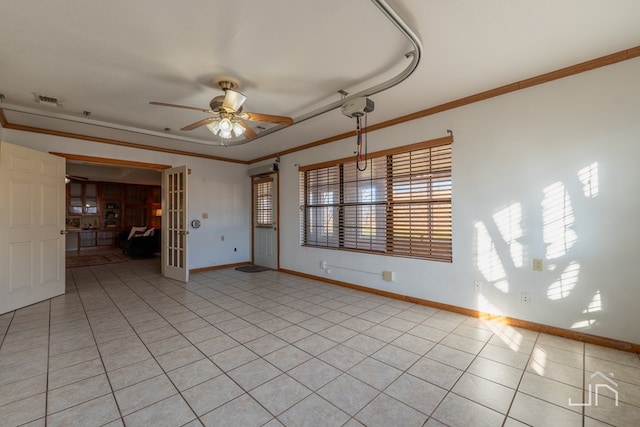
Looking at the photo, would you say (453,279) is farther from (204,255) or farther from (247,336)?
(204,255)

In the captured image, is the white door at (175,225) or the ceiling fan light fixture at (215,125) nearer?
the ceiling fan light fixture at (215,125)

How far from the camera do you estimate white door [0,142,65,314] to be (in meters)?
3.50

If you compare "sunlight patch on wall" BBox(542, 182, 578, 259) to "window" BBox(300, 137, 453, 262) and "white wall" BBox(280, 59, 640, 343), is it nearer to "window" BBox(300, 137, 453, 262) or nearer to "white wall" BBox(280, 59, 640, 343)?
"white wall" BBox(280, 59, 640, 343)

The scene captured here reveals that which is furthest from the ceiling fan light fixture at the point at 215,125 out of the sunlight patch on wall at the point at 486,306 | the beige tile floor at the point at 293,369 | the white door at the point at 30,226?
the sunlight patch on wall at the point at 486,306

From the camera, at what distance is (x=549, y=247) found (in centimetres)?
279

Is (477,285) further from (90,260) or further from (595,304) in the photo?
(90,260)

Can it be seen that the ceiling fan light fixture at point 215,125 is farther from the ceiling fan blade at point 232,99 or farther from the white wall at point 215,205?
the white wall at point 215,205

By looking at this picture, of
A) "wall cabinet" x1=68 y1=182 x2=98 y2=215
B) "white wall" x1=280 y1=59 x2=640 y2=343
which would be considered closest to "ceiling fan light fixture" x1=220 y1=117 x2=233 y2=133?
"white wall" x1=280 y1=59 x2=640 y2=343

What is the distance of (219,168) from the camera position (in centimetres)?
631

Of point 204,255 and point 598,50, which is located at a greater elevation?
point 598,50

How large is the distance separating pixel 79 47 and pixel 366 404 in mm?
3546

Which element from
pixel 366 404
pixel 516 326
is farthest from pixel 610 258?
pixel 366 404

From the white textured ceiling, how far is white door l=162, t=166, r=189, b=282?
190 centimetres

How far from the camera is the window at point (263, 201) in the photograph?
6258 millimetres
